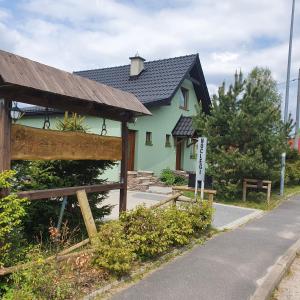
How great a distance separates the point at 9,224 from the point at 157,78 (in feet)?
55.3

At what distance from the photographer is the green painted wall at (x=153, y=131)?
56.5ft

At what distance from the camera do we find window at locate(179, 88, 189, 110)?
21773 millimetres

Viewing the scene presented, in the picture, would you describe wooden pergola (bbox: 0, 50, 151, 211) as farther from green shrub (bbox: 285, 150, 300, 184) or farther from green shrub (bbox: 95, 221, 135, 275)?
green shrub (bbox: 285, 150, 300, 184)

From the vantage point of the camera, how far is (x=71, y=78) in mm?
5949

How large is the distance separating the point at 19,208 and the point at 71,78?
232 cm

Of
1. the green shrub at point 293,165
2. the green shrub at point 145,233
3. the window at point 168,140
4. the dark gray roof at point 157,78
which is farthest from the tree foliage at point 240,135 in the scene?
the green shrub at point 293,165

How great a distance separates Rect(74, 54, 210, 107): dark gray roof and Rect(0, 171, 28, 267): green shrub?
44.7 feet

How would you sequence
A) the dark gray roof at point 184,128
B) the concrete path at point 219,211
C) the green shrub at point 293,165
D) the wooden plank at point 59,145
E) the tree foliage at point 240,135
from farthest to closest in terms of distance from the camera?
the green shrub at point 293,165
the dark gray roof at point 184,128
the tree foliage at point 240,135
the concrete path at point 219,211
the wooden plank at point 59,145

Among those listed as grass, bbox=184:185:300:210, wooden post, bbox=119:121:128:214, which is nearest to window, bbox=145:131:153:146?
grass, bbox=184:185:300:210

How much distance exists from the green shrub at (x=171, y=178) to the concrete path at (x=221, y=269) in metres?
9.10

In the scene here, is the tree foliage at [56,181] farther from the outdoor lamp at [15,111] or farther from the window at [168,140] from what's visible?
the window at [168,140]

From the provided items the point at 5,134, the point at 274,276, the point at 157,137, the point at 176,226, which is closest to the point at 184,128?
the point at 157,137

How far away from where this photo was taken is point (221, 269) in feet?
19.6

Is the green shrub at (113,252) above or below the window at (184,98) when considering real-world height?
below
